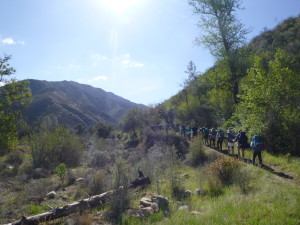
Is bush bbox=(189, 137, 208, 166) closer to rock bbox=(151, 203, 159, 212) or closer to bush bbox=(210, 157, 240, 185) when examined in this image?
bush bbox=(210, 157, 240, 185)

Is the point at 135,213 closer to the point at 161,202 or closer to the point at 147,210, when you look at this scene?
the point at 147,210

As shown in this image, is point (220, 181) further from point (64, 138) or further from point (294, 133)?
point (64, 138)

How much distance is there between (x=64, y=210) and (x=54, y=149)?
14.2 metres

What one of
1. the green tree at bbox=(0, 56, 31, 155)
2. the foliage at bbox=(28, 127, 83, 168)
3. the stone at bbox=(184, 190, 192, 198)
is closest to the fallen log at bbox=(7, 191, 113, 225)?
the stone at bbox=(184, 190, 192, 198)

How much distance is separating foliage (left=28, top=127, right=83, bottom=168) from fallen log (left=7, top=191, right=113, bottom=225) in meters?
13.2

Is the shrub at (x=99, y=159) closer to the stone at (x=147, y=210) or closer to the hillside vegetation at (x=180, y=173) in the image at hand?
the hillside vegetation at (x=180, y=173)

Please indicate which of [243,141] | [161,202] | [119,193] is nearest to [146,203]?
[161,202]

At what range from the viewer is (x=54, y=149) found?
65.6 feet

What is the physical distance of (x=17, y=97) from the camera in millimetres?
13398

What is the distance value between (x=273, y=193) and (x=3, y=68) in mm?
14887

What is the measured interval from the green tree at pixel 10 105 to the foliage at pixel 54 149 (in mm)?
5845

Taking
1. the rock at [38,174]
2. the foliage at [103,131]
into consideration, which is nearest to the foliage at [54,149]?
the rock at [38,174]

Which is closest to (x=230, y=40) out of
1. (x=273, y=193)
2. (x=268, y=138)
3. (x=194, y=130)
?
(x=194, y=130)

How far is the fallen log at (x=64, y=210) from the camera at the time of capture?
656cm
